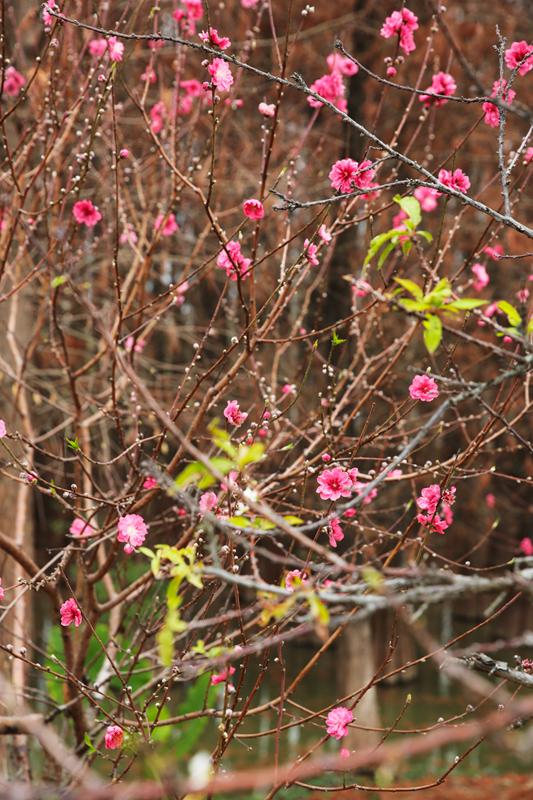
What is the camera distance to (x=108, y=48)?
131 inches

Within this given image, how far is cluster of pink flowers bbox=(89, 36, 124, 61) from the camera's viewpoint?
316 centimetres

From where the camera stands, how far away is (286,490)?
2.97m

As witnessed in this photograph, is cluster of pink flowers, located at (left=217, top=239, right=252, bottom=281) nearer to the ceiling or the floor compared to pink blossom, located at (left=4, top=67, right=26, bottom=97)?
nearer to the floor

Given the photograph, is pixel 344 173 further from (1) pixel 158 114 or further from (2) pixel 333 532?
(1) pixel 158 114

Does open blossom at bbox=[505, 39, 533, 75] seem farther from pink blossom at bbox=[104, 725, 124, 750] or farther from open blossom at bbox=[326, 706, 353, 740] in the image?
pink blossom at bbox=[104, 725, 124, 750]

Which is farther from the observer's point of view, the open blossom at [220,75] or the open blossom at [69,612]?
the open blossom at [69,612]

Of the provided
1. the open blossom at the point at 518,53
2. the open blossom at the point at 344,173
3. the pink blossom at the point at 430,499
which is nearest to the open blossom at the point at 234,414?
the pink blossom at the point at 430,499

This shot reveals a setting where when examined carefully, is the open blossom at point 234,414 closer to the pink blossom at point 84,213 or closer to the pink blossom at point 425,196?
the pink blossom at point 84,213

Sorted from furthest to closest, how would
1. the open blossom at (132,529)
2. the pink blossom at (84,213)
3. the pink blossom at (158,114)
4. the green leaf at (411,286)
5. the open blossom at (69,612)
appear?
the pink blossom at (158,114), the pink blossom at (84,213), the open blossom at (69,612), the open blossom at (132,529), the green leaf at (411,286)

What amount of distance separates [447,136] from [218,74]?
26.6 ft

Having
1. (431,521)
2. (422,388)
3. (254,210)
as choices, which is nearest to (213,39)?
(254,210)

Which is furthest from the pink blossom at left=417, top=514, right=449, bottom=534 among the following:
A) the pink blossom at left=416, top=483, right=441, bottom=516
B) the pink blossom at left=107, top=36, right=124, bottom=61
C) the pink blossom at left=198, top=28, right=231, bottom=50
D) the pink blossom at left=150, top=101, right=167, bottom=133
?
the pink blossom at left=150, top=101, right=167, bottom=133

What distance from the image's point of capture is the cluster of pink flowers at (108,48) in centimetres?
316

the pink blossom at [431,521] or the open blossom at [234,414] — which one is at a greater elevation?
the open blossom at [234,414]
